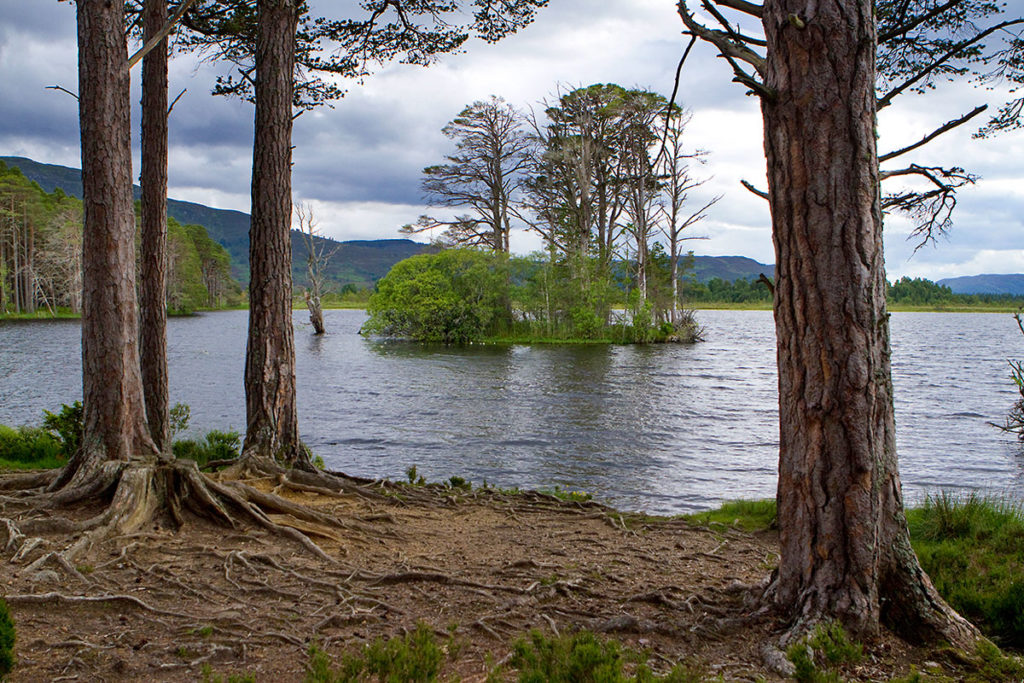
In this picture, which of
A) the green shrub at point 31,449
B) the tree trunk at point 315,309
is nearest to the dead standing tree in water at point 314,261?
the tree trunk at point 315,309

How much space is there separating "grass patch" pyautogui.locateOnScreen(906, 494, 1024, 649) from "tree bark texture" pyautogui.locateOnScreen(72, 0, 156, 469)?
694 centimetres

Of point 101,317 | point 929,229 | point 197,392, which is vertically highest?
point 929,229

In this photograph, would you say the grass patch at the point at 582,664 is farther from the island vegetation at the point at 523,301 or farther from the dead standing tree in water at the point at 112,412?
the island vegetation at the point at 523,301

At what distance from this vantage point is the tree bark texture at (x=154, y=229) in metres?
8.85

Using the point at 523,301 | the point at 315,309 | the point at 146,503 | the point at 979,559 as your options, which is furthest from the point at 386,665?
the point at 315,309

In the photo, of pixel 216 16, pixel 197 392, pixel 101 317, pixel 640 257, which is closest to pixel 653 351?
pixel 640 257

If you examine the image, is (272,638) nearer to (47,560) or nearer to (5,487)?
(47,560)

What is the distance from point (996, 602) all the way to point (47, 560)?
631cm

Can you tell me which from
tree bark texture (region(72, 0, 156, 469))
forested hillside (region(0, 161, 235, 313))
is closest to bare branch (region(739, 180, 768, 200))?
tree bark texture (region(72, 0, 156, 469))

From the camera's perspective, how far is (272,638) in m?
4.21

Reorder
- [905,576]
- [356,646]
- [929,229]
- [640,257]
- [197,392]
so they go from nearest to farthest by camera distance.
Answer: [905,576] < [356,646] < [929,229] < [197,392] < [640,257]

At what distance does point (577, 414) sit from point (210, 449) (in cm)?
947

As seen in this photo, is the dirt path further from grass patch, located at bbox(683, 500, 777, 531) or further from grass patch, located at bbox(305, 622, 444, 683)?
grass patch, located at bbox(683, 500, 777, 531)

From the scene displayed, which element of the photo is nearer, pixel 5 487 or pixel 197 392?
pixel 5 487
